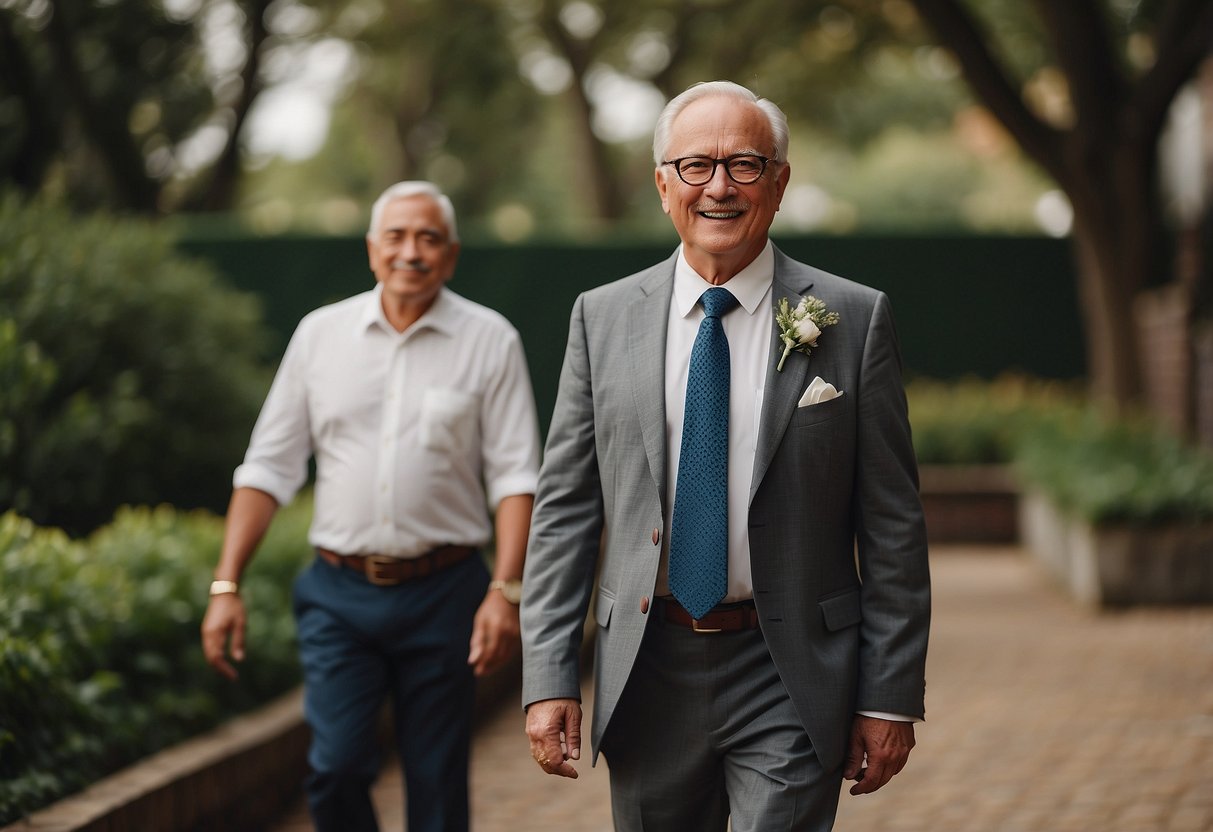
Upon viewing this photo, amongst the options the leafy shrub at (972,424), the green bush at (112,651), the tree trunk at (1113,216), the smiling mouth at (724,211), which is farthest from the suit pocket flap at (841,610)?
the leafy shrub at (972,424)

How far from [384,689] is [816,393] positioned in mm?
1930

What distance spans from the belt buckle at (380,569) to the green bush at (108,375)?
9.22 ft

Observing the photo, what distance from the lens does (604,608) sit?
3.33 metres

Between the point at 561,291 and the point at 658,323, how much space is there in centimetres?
1389

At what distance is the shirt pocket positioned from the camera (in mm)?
4559

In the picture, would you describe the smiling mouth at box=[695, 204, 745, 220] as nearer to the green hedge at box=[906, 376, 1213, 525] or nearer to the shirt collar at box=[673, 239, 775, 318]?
the shirt collar at box=[673, 239, 775, 318]

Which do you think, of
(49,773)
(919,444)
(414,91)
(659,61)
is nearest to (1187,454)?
(919,444)

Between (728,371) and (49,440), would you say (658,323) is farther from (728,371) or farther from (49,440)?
(49,440)

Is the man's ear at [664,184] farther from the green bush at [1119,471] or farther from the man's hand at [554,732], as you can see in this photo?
the green bush at [1119,471]

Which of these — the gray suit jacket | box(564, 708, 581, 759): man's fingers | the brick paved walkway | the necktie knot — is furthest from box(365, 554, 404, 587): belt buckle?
the brick paved walkway

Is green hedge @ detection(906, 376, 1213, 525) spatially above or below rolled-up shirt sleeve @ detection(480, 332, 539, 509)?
below

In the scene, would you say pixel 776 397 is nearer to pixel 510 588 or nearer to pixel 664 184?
pixel 664 184

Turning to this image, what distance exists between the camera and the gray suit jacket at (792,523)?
10.4 ft

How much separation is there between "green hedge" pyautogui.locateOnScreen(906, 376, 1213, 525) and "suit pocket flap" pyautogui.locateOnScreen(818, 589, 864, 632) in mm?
7950
